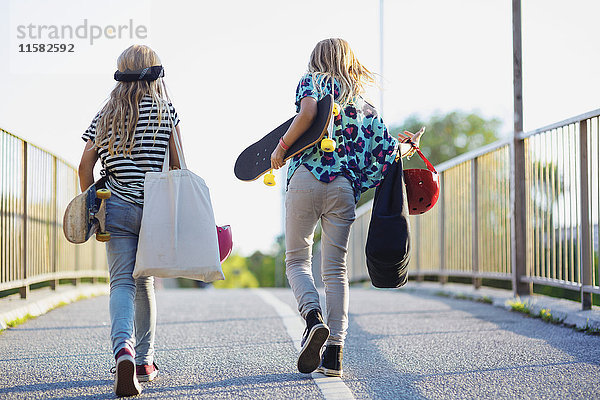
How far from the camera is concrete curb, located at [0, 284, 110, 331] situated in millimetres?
6002

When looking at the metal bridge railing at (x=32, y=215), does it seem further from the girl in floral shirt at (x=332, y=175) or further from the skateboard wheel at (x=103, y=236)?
the girl in floral shirt at (x=332, y=175)

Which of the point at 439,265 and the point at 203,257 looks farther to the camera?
the point at 439,265

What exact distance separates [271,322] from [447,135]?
4898cm

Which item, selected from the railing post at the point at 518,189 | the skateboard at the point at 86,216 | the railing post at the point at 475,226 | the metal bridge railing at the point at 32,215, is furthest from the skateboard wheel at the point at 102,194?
the railing post at the point at 475,226

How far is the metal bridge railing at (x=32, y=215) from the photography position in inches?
254

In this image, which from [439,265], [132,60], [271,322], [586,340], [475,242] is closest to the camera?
[132,60]

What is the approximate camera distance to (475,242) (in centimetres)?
904

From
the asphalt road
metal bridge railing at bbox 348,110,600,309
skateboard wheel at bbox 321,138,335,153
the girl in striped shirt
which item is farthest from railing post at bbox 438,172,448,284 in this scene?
the girl in striped shirt

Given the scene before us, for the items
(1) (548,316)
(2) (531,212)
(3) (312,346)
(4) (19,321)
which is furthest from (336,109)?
(2) (531,212)

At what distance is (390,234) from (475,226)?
541cm

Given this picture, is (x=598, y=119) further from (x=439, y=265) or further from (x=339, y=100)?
(x=439, y=265)

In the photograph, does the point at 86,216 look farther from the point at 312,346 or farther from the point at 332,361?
the point at 332,361

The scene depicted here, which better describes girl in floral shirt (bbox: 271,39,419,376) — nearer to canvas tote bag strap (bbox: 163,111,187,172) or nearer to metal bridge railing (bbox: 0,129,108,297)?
canvas tote bag strap (bbox: 163,111,187,172)

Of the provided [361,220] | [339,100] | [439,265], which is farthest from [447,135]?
[339,100]
